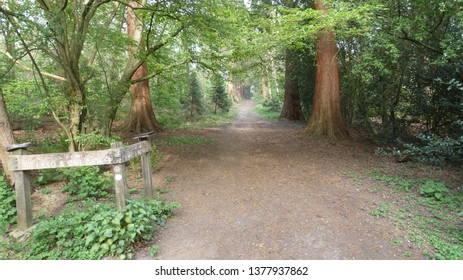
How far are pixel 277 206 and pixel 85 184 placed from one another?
4023 millimetres

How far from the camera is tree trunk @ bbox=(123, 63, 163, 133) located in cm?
1256

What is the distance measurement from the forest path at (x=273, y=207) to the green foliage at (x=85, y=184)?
1.21 m

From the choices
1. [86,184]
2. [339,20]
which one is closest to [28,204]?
[86,184]

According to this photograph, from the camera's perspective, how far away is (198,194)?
545 centimetres

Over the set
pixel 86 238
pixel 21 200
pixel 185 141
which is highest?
pixel 185 141

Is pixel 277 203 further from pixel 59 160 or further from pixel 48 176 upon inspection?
pixel 48 176

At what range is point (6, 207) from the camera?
4.35 meters

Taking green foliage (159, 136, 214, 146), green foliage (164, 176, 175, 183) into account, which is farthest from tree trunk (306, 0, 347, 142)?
green foliage (164, 176, 175, 183)

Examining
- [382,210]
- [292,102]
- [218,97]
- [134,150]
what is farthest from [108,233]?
[218,97]

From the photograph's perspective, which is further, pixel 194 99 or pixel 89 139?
pixel 194 99

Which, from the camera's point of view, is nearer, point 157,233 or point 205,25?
point 157,233

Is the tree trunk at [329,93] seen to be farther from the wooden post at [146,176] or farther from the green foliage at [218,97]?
the green foliage at [218,97]

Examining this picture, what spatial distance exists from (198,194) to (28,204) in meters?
2.90

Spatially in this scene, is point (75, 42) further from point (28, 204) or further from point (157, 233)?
point (157, 233)
